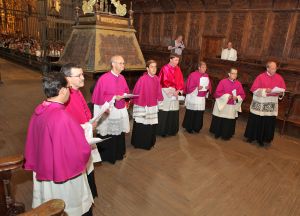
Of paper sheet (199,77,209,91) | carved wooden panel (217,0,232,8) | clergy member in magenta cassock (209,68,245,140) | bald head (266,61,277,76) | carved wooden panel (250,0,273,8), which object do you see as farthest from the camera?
carved wooden panel (217,0,232,8)

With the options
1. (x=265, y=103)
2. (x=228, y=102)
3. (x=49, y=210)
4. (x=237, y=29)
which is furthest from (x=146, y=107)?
(x=237, y=29)

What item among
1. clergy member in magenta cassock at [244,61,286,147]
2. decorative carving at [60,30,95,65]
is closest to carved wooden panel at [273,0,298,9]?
clergy member in magenta cassock at [244,61,286,147]

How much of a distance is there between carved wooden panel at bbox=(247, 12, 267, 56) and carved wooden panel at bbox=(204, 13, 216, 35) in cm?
192

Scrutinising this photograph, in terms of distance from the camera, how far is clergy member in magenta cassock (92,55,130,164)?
394cm

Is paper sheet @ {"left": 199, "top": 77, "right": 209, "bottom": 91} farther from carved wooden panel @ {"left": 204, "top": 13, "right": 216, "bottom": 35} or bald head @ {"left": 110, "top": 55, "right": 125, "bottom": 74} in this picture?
carved wooden panel @ {"left": 204, "top": 13, "right": 216, "bottom": 35}

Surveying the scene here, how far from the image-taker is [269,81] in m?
5.38

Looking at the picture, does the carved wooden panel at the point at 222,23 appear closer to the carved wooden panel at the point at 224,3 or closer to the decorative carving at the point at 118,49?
the carved wooden panel at the point at 224,3

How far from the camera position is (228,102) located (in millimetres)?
5637

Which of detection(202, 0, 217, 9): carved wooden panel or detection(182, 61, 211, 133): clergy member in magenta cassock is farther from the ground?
detection(202, 0, 217, 9): carved wooden panel

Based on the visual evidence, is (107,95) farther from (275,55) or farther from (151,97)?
(275,55)

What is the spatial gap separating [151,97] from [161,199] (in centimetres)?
205

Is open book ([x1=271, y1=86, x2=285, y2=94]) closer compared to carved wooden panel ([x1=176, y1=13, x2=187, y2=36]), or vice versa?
open book ([x1=271, y1=86, x2=285, y2=94])

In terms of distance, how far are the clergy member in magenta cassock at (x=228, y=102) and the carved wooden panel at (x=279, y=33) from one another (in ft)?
16.8

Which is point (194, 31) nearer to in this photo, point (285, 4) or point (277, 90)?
point (285, 4)
